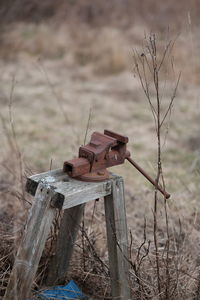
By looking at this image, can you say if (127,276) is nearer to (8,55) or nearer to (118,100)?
(118,100)

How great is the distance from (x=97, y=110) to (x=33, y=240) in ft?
17.6

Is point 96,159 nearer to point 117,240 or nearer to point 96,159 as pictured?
point 96,159

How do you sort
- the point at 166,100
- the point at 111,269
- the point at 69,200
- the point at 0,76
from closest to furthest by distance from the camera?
the point at 69,200, the point at 111,269, the point at 166,100, the point at 0,76

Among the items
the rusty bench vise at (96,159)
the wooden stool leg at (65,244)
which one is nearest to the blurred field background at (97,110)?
the wooden stool leg at (65,244)

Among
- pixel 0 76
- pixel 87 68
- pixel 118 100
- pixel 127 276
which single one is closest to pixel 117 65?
pixel 87 68

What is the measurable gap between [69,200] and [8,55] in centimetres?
792

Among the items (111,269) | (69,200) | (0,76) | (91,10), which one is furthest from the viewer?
(91,10)

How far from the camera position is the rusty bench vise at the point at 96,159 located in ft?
7.92

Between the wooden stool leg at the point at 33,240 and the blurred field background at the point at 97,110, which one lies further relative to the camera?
the blurred field background at the point at 97,110

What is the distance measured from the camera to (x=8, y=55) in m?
9.84

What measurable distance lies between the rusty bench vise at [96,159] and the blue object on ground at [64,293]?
2.03ft

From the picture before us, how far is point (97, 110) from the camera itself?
7.62 meters

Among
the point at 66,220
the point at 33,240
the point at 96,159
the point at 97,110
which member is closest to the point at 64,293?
the point at 66,220

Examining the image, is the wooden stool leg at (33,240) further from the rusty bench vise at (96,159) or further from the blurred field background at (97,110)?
the blurred field background at (97,110)
